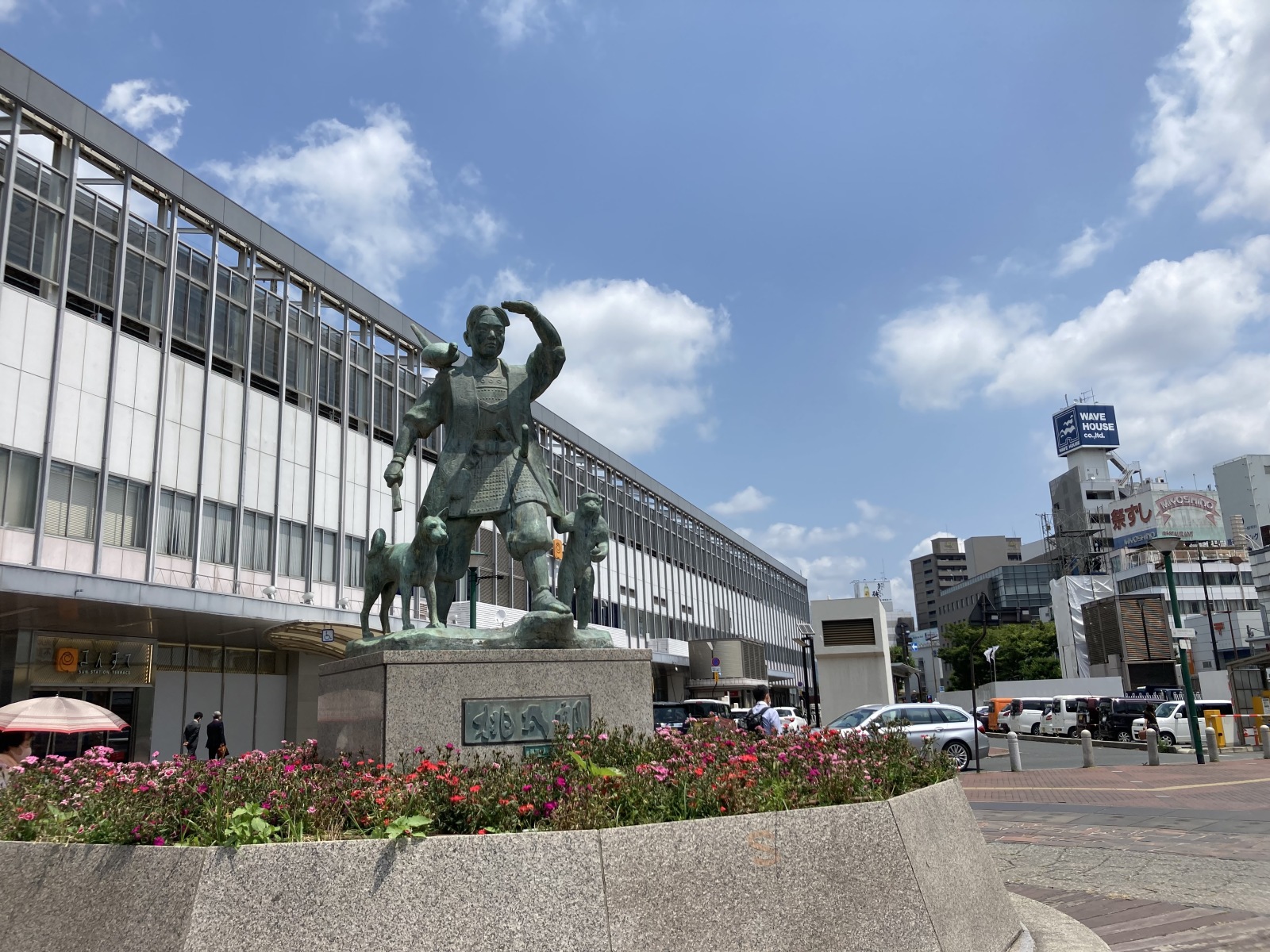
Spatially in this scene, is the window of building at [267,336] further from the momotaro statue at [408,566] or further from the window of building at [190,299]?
the momotaro statue at [408,566]

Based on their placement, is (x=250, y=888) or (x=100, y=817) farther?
(x=100, y=817)

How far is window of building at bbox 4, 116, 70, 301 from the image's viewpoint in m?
18.5

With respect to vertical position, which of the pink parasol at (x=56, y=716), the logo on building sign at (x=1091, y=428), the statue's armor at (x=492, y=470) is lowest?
the pink parasol at (x=56, y=716)

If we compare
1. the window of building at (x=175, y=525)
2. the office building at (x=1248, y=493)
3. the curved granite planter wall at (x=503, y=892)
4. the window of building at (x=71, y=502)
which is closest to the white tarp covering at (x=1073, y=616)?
the office building at (x=1248, y=493)

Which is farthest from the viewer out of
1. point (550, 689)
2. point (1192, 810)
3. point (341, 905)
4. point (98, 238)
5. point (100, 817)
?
point (98, 238)

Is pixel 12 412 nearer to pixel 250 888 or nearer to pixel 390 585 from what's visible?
pixel 390 585

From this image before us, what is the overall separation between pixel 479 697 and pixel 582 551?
164cm

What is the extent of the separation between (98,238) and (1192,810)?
2269cm

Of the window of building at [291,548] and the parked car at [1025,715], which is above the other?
the window of building at [291,548]

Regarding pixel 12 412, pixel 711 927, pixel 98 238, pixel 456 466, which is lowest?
pixel 711 927

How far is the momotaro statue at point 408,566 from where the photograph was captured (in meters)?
6.99

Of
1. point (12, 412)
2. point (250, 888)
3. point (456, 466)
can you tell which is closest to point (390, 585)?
point (456, 466)

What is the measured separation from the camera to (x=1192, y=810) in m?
12.4

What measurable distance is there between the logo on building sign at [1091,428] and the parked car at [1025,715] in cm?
7553
